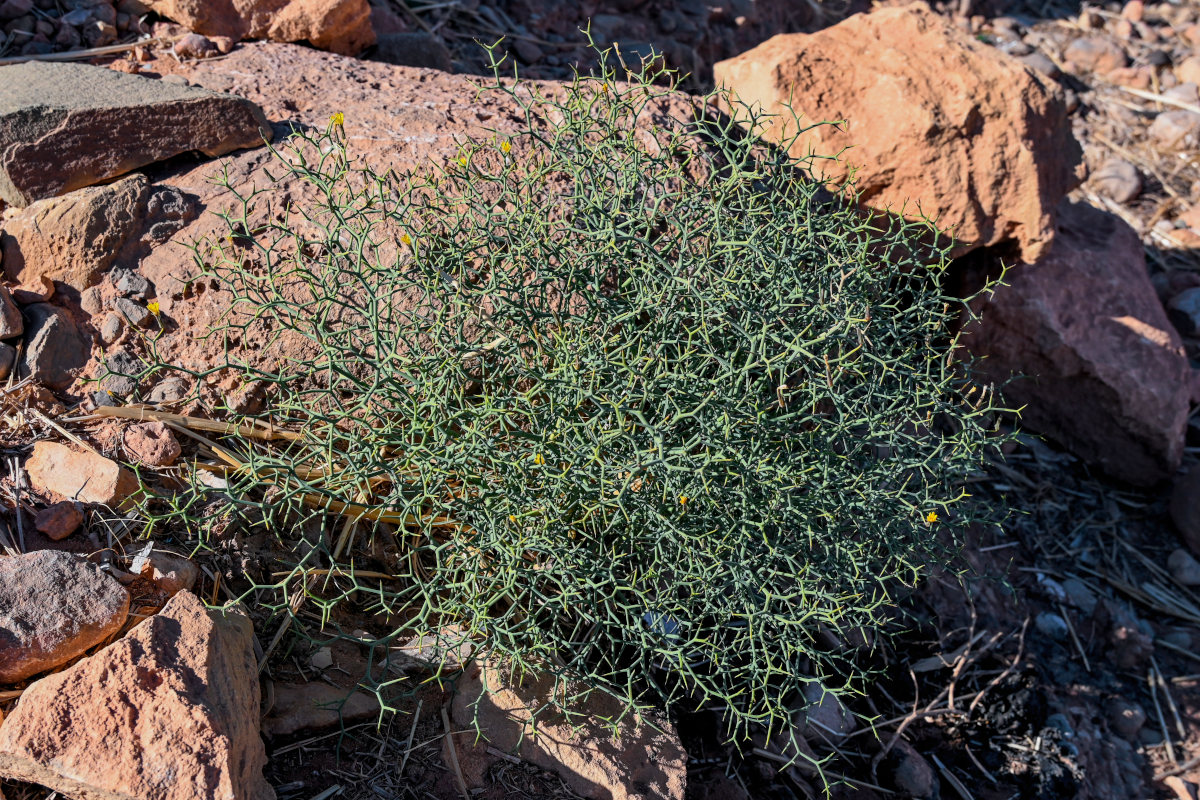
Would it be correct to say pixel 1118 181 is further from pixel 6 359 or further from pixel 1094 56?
pixel 6 359

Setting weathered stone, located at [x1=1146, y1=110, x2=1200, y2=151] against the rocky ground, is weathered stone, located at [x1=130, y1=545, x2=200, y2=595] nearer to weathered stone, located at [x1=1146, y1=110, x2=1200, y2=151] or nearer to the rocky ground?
the rocky ground

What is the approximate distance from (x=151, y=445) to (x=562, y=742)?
3.99 feet

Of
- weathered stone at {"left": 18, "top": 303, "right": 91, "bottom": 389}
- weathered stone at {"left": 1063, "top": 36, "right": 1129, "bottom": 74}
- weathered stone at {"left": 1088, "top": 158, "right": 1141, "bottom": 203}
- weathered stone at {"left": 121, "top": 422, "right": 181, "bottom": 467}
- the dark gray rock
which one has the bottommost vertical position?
weathered stone at {"left": 1088, "top": 158, "right": 1141, "bottom": 203}

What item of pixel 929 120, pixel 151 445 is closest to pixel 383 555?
pixel 151 445

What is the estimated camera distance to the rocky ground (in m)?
1.87

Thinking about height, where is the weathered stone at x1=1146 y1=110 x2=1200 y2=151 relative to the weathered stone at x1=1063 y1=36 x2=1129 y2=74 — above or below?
below

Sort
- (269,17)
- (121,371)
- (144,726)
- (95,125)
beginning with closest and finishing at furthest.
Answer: (144,726) < (121,371) < (95,125) < (269,17)

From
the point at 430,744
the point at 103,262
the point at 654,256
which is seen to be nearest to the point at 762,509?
the point at 654,256

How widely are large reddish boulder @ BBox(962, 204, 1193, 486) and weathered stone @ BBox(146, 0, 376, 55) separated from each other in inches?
100

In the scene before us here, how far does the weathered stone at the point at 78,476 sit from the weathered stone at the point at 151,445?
0.07 meters

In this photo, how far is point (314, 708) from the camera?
6.79ft

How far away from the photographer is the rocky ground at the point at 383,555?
187cm

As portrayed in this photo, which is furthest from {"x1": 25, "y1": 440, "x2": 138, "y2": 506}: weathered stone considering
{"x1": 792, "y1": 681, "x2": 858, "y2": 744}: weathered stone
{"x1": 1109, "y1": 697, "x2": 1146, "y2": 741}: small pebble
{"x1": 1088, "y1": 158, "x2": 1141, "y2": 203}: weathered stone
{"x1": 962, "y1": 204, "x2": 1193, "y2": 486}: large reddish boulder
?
{"x1": 1088, "y1": 158, "x2": 1141, "y2": 203}: weathered stone

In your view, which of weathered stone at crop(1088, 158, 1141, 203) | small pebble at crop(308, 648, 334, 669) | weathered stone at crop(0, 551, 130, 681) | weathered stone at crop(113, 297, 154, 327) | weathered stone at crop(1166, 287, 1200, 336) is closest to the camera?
weathered stone at crop(0, 551, 130, 681)
